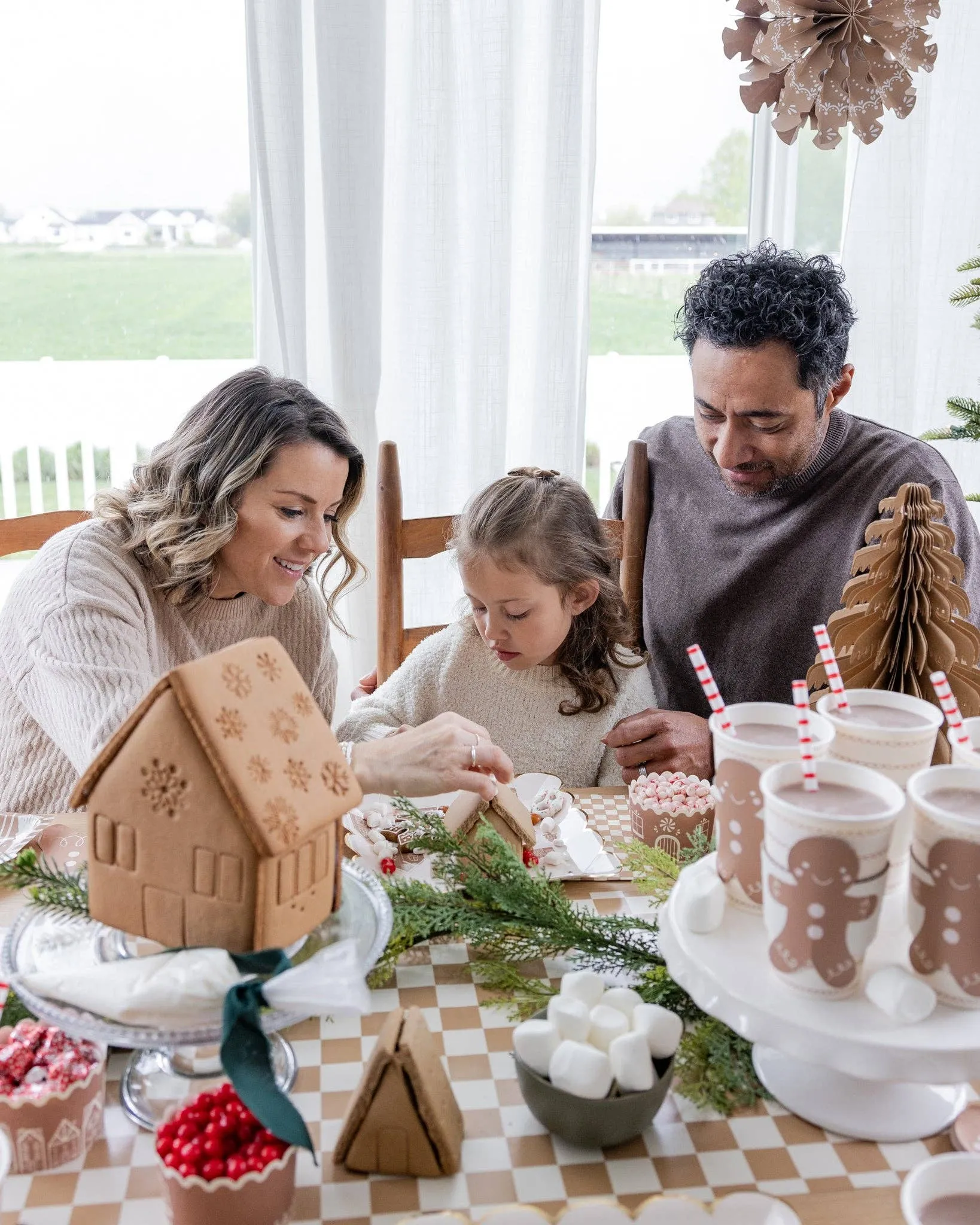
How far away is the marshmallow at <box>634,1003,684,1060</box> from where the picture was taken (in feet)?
2.87

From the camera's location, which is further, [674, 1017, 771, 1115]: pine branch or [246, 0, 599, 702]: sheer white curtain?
[246, 0, 599, 702]: sheer white curtain

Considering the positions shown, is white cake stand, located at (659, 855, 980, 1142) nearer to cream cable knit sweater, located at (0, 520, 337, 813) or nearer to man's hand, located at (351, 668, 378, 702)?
cream cable knit sweater, located at (0, 520, 337, 813)

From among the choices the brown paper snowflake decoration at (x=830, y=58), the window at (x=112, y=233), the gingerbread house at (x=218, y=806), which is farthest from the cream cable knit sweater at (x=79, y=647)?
the window at (x=112, y=233)

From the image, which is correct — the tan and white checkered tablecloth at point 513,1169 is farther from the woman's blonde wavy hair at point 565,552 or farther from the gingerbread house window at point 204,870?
the woman's blonde wavy hair at point 565,552

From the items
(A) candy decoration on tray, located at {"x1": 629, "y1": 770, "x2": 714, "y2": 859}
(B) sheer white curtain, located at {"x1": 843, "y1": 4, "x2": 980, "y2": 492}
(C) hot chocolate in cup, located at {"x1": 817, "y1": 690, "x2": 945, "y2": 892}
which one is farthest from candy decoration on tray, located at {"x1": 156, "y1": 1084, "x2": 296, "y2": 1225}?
(B) sheer white curtain, located at {"x1": 843, "y1": 4, "x2": 980, "y2": 492}

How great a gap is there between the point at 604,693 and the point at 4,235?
6.87ft

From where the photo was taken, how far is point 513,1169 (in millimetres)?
856

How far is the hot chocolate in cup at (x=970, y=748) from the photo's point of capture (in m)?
0.89

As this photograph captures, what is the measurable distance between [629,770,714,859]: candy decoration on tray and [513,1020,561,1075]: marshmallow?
0.48m

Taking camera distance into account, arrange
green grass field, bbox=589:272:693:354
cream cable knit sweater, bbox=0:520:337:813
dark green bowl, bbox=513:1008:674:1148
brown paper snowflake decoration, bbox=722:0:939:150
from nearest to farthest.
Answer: dark green bowl, bbox=513:1008:674:1148
cream cable knit sweater, bbox=0:520:337:813
brown paper snowflake decoration, bbox=722:0:939:150
green grass field, bbox=589:272:693:354

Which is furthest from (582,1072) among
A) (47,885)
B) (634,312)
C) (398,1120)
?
(634,312)

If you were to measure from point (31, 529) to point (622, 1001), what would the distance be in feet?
4.80

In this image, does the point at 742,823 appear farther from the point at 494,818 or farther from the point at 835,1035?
the point at 494,818

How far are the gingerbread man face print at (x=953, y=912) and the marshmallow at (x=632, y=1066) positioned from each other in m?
0.21
